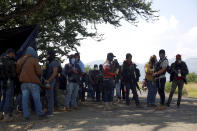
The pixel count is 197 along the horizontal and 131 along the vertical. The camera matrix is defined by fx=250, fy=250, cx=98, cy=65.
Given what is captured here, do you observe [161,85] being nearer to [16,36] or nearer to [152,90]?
[152,90]

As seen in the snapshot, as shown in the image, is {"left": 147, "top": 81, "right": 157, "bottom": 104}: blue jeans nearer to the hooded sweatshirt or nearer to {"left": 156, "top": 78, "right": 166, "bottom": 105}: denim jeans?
{"left": 156, "top": 78, "right": 166, "bottom": 105}: denim jeans

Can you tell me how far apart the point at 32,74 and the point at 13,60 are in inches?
35.1

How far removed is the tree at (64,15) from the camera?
11.1 metres

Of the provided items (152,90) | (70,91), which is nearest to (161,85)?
(152,90)

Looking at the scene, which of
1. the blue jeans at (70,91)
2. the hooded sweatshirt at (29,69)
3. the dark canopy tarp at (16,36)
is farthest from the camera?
the blue jeans at (70,91)

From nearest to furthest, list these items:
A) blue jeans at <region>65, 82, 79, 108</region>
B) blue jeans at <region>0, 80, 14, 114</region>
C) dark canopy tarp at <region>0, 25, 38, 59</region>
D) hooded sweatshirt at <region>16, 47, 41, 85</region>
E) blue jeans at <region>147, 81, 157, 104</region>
Answer: hooded sweatshirt at <region>16, 47, 41, 85</region> → blue jeans at <region>0, 80, 14, 114</region> → dark canopy tarp at <region>0, 25, 38, 59</region> → blue jeans at <region>65, 82, 79, 108</region> → blue jeans at <region>147, 81, 157, 104</region>

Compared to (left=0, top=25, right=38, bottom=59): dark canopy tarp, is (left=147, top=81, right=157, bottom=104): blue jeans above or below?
below

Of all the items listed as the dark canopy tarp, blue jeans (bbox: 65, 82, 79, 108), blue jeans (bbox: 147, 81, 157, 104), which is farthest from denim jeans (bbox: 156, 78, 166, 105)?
the dark canopy tarp

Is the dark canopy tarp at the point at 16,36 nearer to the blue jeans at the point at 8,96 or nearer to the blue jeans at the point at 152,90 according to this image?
the blue jeans at the point at 8,96

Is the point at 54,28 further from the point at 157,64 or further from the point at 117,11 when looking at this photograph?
the point at 157,64

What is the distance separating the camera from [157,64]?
927 centimetres

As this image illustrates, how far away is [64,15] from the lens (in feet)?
40.9

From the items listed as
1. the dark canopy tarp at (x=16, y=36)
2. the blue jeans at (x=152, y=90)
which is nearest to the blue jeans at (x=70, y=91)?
the dark canopy tarp at (x=16, y=36)

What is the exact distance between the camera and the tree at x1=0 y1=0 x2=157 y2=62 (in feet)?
36.5
